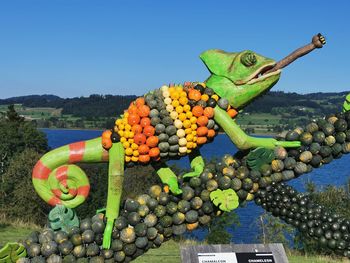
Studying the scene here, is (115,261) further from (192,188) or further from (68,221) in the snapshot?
(192,188)

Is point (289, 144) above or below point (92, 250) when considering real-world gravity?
above

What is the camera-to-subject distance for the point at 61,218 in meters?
6.62

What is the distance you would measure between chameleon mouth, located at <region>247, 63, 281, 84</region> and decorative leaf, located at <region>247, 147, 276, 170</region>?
0.96 m

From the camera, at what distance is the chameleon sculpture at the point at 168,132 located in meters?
6.56

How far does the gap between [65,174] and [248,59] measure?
2.96 m

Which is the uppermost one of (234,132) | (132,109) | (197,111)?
(132,109)

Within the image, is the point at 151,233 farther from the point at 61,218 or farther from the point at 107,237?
the point at 61,218

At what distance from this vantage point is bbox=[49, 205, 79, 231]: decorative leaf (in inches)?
261

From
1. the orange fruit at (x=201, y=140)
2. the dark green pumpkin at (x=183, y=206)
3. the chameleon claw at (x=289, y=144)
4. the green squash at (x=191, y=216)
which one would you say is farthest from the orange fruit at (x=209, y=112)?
the green squash at (x=191, y=216)

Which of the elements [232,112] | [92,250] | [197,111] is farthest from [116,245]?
[232,112]

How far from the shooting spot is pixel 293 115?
334 feet

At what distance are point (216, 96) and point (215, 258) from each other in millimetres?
2437

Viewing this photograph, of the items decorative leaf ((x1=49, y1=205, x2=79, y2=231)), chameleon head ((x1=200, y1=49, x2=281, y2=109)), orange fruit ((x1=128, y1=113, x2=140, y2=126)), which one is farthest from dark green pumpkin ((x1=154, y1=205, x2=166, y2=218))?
chameleon head ((x1=200, y1=49, x2=281, y2=109))

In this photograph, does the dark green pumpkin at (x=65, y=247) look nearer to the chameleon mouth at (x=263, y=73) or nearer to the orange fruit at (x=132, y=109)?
the orange fruit at (x=132, y=109)
